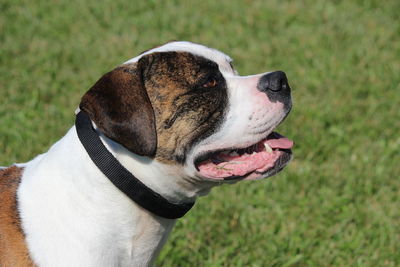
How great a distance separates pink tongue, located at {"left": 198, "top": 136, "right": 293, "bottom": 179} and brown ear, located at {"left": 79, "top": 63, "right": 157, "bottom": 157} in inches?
13.3

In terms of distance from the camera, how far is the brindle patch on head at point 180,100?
3041 millimetres

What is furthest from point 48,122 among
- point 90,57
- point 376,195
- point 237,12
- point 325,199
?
point 237,12

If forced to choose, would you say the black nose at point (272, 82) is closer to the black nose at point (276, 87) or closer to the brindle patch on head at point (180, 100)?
the black nose at point (276, 87)

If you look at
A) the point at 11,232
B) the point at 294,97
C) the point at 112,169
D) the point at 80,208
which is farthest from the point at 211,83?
the point at 294,97

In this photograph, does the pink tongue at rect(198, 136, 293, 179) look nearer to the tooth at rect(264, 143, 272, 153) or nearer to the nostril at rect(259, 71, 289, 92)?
the tooth at rect(264, 143, 272, 153)

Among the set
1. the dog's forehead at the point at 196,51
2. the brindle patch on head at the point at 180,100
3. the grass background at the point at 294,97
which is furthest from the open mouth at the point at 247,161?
the grass background at the point at 294,97

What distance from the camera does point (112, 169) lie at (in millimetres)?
2939

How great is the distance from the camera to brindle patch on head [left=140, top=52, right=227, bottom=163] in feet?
9.98

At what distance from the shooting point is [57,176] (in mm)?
3025

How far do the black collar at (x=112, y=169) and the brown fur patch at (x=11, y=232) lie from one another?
466 mm

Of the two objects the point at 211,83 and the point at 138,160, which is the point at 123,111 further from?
the point at 211,83

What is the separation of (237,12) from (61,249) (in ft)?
19.8

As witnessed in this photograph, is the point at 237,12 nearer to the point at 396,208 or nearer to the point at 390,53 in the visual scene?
the point at 390,53

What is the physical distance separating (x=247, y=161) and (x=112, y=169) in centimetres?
71
